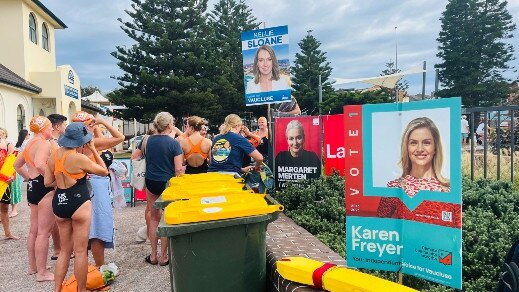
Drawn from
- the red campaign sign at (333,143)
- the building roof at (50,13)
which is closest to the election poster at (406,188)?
the red campaign sign at (333,143)

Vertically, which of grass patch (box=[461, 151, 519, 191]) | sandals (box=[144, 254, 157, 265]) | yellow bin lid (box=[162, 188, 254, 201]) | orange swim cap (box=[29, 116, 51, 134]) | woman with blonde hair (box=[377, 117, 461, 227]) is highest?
orange swim cap (box=[29, 116, 51, 134])

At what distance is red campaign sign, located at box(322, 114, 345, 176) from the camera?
6469 mm

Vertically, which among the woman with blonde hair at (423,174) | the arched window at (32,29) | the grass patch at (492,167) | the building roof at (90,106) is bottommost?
the grass patch at (492,167)

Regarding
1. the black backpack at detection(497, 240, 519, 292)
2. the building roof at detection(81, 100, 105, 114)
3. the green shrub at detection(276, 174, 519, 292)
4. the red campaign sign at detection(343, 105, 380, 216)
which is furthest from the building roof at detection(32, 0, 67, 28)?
the black backpack at detection(497, 240, 519, 292)

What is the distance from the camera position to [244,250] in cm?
300

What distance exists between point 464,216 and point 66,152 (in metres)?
3.87

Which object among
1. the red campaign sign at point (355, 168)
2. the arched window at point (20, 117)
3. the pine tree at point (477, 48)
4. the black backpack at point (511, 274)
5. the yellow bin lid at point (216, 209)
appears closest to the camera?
the black backpack at point (511, 274)

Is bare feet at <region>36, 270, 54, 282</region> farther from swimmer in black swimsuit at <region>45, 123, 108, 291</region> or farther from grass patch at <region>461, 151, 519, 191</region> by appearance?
grass patch at <region>461, 151, 519, 191</region>

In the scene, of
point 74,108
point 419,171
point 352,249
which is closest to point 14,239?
point 352,249

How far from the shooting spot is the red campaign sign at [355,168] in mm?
2721

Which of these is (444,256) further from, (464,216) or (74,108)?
(74,108)

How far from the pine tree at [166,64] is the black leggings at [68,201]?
26010mm

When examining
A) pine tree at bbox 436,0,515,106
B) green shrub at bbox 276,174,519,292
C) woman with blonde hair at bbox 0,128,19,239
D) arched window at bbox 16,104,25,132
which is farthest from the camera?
pine tree at bbox 436,0,515,106

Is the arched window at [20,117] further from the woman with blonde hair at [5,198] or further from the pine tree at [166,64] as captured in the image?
the woman with blonde hair at [5,198]
